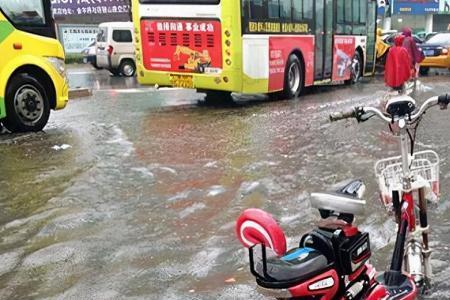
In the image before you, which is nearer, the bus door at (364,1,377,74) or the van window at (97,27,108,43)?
the bus door at (364,1,377,74)

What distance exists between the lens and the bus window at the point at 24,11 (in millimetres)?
9438

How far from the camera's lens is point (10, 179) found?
23.0ft

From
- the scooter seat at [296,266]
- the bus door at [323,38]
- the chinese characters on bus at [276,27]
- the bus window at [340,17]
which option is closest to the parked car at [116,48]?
the bus window at [340,17]

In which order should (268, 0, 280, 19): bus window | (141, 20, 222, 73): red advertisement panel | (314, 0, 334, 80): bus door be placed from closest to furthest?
(141, 20, 222, 73): red advertisement panel < (268, 0, 280, 19): bus window < (314, 0, 334, 80): bus door

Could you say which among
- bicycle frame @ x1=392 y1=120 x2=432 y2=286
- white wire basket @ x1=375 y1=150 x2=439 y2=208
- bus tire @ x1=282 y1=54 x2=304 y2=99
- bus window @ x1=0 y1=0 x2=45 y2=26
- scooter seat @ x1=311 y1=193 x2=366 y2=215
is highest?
bus window @ x1=0 y1=0 x2=45 y2=26

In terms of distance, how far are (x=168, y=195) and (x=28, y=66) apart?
4.80 metres

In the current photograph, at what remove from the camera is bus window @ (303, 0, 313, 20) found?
14.7 metres

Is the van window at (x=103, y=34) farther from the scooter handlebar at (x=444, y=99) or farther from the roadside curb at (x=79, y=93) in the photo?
the scooter handlebar at (x=444, y=99)

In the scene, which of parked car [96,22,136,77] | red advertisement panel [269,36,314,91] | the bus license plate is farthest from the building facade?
the bus license plate

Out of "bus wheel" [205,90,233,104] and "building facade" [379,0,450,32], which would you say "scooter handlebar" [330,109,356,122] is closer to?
"bus wheel" [205,90,233,104]

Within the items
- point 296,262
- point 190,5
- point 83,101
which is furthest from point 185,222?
point 83,101

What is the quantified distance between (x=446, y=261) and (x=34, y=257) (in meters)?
3.09

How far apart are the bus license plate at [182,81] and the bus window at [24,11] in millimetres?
3475

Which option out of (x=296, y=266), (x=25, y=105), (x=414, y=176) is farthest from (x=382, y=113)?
(x=25, y=105)
